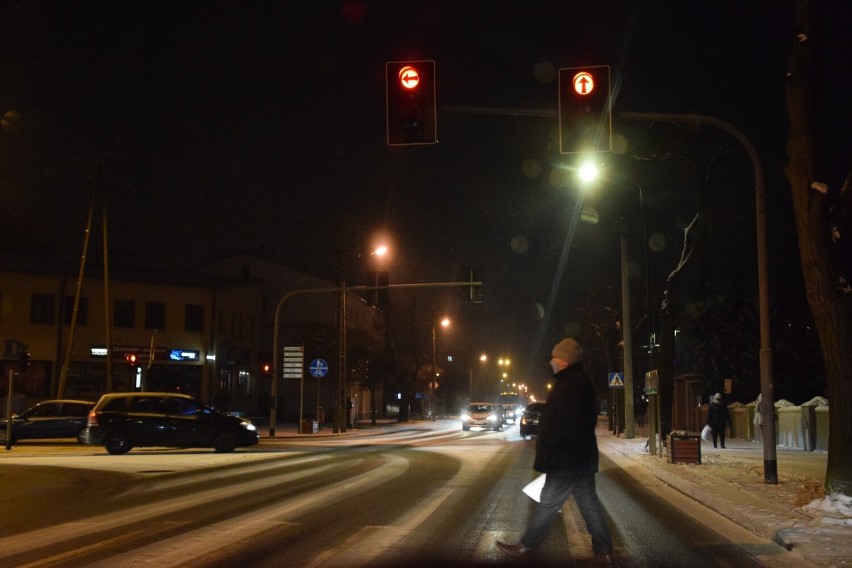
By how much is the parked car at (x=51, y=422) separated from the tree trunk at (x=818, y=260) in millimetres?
25522

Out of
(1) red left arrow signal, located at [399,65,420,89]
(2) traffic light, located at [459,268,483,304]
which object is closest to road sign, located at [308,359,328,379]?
(2) traffic light, located at [459,268,483,304]

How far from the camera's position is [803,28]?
484 inches

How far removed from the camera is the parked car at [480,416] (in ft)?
161

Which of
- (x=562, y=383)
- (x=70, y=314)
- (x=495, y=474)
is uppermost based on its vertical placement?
(x=70, y=314)

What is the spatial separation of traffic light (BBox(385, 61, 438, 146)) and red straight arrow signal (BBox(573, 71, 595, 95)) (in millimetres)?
1933

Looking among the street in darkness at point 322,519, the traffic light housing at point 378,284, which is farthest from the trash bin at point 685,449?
the traffic light housing at point 378,284

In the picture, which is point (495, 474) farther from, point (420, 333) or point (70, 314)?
point (420, 333)

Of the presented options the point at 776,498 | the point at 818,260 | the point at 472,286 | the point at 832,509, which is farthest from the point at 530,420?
the point at 832,509

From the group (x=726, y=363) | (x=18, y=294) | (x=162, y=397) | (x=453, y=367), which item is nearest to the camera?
(x=162, y=397)

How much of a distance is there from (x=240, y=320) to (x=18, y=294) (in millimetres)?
14846

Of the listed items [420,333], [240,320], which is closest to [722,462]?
[240,320]

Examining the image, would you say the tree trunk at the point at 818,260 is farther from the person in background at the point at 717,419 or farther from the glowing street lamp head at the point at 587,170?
the person in background at the point at 717,419

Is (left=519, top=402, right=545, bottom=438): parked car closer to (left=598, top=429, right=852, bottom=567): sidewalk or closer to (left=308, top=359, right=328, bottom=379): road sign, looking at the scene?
(left=308, top=359, right=328, bottom=379): road sign

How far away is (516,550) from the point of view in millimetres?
7730
